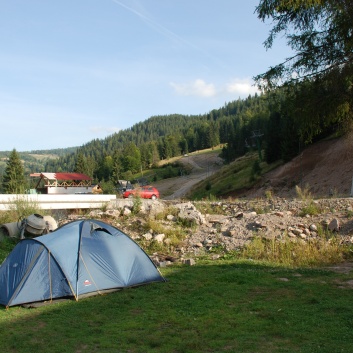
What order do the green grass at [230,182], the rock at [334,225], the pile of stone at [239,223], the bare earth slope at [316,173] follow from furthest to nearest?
the green grass at [230,182] < the bare earth slope at [316,173] < the rock at [334,225] < the pile of stone at [239,223]

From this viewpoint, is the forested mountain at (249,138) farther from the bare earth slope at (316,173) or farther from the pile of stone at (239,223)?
the pile of stone at (239,223)

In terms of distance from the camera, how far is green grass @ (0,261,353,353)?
584 cm

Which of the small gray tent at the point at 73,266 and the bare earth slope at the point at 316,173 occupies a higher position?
the bare earth slope at the point at 316,173

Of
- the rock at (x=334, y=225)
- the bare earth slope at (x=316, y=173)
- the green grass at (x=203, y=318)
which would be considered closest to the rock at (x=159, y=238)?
the green grass at (x=203, y=318)

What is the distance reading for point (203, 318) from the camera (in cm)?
700

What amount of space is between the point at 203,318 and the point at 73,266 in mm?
3203

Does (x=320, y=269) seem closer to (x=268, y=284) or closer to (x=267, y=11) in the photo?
(x=268, y=284)

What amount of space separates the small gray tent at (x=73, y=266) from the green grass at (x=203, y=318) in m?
0.34

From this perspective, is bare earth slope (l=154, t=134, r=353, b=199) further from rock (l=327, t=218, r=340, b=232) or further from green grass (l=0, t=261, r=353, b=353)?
green grass (l=0, t=261, r=353, b=353)

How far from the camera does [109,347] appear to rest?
19.2 ft

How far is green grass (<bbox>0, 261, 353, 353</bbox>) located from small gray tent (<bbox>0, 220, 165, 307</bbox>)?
0.34 m

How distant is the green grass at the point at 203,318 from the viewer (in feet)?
19.2

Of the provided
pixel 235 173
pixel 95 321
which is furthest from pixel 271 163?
pixel 95 321

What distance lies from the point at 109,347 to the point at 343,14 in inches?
438
